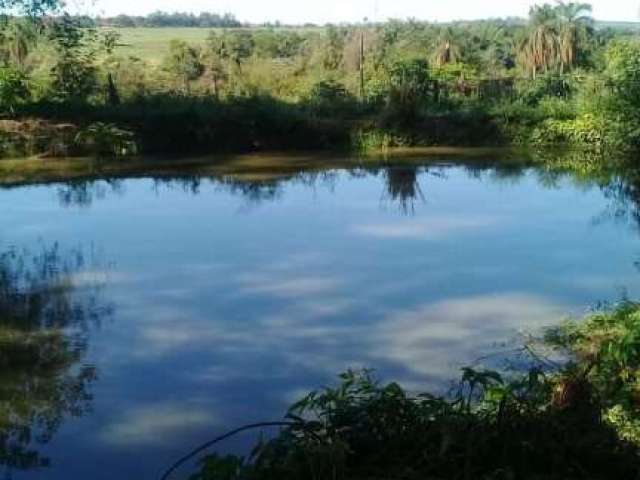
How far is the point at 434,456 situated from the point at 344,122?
14.7 meters

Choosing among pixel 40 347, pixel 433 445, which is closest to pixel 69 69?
pixel 40 347

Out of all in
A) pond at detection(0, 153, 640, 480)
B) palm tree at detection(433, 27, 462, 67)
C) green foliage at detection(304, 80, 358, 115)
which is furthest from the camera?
palm tree at detection(433, 27, 462, 67)

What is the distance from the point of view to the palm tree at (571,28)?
34.7 meters

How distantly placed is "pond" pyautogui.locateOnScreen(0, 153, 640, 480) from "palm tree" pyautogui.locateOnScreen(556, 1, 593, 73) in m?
20.3

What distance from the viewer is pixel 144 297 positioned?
24.1ft

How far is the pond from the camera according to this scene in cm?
507

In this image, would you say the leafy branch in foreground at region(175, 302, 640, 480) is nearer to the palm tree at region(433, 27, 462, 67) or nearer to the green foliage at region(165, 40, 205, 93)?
the green foliage at region(165, 40, 205, 93)


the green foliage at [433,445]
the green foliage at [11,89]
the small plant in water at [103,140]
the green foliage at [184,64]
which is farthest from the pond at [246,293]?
the green foliage at [184,64]

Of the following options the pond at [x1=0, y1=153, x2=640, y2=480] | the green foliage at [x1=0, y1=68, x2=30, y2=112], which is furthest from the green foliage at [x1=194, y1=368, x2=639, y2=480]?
the green foliage at [x1=0, y1=68, x2=30, y2=112]

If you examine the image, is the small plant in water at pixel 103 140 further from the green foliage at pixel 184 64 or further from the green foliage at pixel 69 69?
the green foliage at pixel 184 64

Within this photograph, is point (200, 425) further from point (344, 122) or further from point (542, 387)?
point (344, 122)

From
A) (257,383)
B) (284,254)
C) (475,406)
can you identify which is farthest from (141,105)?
(475,406)

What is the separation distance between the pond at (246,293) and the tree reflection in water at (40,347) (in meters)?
0.02

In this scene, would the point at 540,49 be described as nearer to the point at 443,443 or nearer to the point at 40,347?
the point at 40,347
